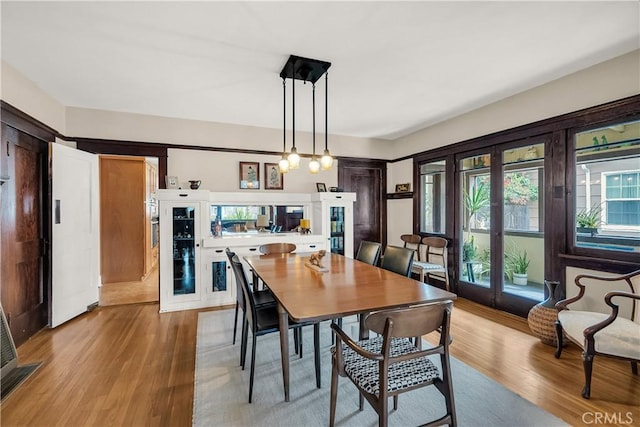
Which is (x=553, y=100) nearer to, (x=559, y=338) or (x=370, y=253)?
(x=559, y=338)

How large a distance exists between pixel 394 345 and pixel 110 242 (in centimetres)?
529

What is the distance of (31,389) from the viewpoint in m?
2.21

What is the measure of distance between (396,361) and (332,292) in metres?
0.60

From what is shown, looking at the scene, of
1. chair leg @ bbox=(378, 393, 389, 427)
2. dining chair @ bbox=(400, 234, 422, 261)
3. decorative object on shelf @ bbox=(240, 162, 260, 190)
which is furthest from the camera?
dining chair @ bbox=(400, 234, 422, 261)

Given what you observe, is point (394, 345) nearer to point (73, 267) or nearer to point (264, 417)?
point (264, 417)

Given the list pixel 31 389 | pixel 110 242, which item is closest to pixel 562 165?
pixel 31 389

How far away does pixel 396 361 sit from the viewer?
4.75 feet

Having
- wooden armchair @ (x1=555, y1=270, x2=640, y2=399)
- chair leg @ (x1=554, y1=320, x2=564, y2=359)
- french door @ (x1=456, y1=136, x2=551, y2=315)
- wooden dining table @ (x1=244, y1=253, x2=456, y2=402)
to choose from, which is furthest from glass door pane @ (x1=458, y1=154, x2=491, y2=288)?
wooden dining table @ (x1=244, y1=253, x2=456, y2=402)

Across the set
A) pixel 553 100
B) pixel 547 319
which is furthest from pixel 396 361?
pixel 553 100

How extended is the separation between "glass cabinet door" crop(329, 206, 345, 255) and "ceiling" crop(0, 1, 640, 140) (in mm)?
1747

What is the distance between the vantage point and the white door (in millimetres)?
3316

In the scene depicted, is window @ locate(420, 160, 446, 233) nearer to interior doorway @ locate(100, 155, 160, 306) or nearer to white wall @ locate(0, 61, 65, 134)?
interior doorway @ locate(100, 155, 160, 306)

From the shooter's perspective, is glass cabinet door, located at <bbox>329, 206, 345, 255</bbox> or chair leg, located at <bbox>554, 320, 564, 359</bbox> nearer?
chair leg, located at <bbox>554, 320, 564, 359</bbox>

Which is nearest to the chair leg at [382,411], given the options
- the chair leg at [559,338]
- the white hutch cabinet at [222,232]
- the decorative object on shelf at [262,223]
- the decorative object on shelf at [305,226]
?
the chair leg at [559,338]
